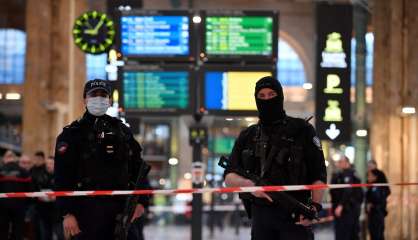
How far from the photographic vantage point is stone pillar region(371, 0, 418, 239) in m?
15.3

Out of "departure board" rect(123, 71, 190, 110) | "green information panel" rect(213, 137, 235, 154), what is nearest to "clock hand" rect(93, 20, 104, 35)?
"departure board" rect(123, 71, 190, 110)

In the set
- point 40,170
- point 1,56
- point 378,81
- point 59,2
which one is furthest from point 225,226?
point 1,56

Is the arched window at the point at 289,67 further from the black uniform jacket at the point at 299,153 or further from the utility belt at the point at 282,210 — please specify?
the utility belt at the point at 282,210

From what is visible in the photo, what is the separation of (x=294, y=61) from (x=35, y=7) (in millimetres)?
18704

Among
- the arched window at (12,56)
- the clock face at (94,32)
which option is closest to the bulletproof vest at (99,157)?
the clock face at (94,32)

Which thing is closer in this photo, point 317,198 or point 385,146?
point 317,198

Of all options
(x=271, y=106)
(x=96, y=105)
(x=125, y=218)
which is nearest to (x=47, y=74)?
(x=96, y=105)

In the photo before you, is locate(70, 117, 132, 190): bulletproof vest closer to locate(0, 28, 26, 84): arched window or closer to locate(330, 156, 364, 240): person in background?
locate(330, 156, 364, 240): person in background

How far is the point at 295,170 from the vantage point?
4.97m

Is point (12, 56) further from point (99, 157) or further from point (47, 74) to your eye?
point (99, 157)

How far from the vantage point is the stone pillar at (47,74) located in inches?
666

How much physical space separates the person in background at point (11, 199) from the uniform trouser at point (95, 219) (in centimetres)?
683

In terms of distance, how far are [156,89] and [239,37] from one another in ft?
5.44

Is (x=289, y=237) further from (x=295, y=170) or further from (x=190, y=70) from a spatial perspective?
(x=190, y=70)
